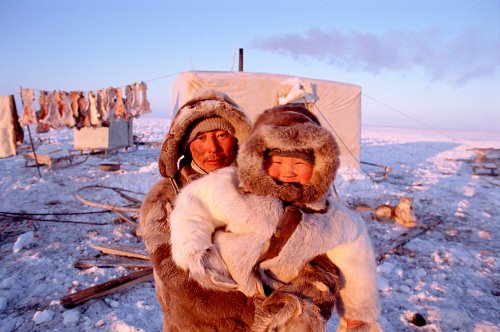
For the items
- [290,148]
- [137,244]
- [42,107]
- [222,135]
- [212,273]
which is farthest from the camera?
[42,107]

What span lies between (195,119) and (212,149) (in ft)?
0.64

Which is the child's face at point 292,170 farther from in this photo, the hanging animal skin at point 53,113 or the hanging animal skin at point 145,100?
the hanging animal skin at point 53,113

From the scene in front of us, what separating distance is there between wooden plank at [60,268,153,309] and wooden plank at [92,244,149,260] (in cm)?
40

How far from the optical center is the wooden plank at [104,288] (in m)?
3.14

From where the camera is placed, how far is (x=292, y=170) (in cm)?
138

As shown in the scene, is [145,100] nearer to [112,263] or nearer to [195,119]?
[112,263]

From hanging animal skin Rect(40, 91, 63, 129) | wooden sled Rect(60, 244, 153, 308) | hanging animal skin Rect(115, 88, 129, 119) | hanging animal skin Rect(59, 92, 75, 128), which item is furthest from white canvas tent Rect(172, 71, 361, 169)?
wooden sled Rect(60, 244, 153, 308)

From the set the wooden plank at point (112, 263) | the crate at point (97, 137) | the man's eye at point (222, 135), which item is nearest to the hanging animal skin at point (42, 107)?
the crate at point (97, 137)

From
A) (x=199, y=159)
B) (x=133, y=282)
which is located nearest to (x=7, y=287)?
(x=133, y=282)

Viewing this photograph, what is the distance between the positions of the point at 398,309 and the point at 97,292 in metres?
3.38

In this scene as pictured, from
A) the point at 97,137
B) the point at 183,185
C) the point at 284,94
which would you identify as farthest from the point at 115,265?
the point at 97,137

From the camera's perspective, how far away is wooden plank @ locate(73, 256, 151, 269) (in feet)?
13.0

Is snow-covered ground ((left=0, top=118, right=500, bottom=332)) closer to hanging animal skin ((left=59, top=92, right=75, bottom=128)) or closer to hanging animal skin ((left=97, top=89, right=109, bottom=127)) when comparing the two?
hanging animal skin ((left=59, top=92, right=75, bottom=128))

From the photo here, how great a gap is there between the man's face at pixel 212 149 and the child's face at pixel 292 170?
42 cm
